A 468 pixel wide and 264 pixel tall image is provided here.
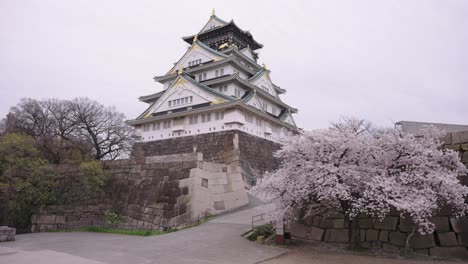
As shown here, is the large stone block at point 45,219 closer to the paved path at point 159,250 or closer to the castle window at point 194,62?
the paved path at point 159,250

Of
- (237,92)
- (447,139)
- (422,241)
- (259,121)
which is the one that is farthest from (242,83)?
(422,241)

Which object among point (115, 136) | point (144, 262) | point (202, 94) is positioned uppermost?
point (202, 94)

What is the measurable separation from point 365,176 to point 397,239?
7.76 feet

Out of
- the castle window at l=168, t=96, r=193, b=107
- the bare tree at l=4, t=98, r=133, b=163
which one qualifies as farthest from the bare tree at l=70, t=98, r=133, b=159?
the castle window at l=168, t=96, r=193, b=107

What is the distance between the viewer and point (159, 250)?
9.18 meters

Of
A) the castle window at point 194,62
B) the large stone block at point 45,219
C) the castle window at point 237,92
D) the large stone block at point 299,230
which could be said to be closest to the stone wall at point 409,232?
the large stone block at point 299,230

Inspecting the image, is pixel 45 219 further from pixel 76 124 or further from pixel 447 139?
pixel 447 139

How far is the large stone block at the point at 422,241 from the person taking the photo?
27.7 feet

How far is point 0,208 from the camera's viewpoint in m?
16.8

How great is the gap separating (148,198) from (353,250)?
10888 millimetres

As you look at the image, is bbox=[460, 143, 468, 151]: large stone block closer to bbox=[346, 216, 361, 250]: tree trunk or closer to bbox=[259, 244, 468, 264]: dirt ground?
bbox=[259, 244, 468, 264]: dirt ground

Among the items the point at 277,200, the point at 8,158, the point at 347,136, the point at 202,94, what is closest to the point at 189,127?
the point at 202,94

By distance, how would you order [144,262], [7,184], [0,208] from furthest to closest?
1. [0,208]
2. [7,184]
3. [144,262]

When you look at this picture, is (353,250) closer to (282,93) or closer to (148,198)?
(148,198)
